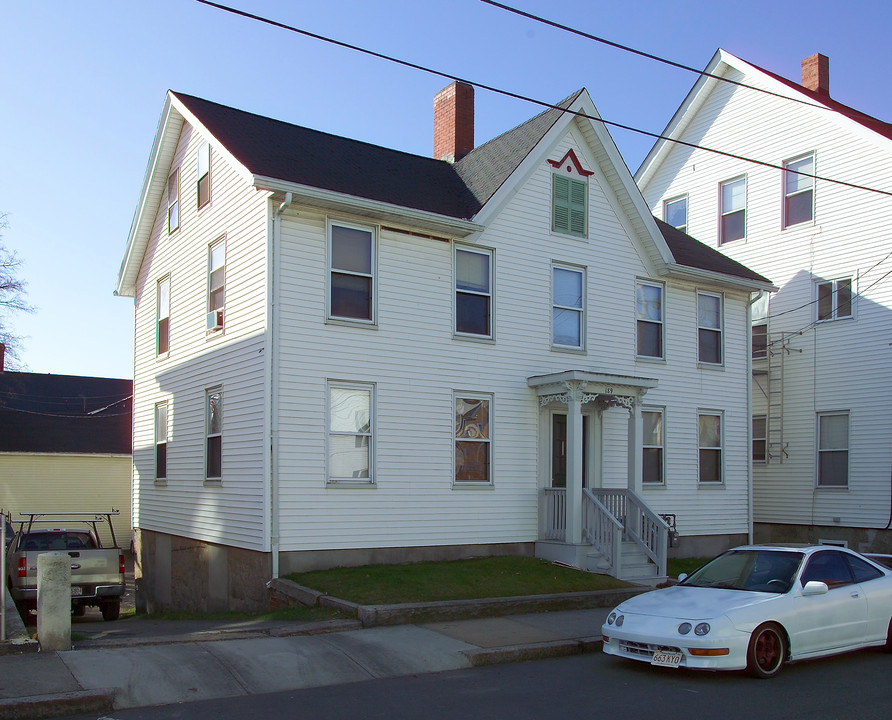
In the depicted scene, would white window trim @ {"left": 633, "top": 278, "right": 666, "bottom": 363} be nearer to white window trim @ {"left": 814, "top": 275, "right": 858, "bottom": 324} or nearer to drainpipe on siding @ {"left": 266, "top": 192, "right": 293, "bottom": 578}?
white window trim @ {"left": 814, "top": 275, "right": 858, "bottom": 324}

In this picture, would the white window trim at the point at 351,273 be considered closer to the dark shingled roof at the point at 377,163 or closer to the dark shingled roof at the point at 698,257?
the dark shingled roof at the point at 377,163

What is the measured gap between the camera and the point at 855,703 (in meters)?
8.38

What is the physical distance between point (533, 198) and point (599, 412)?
186 inches

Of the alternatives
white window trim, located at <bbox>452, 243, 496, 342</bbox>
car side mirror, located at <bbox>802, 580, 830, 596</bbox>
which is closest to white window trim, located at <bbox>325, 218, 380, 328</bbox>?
white window trim, located at <bbox>452, 243, 496, 342</bbox>

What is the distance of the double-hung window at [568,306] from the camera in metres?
18.7

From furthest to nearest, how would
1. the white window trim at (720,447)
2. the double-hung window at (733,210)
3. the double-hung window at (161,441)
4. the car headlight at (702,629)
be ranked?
the double-hung window at (733,210) → the white window trim at (720,447) → the double-hung window at (161,441) → the car headlight at (702,629)

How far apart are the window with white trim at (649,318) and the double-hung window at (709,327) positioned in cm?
131

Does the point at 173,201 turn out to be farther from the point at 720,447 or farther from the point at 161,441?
the point at 720,447

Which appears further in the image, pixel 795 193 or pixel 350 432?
pixel 795 193

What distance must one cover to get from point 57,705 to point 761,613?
277 inches

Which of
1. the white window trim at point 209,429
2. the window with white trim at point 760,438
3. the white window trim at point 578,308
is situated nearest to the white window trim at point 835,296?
the window with white trim at point 760,438

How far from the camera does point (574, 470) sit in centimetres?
1709

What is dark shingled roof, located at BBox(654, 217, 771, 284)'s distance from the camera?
20.9 m

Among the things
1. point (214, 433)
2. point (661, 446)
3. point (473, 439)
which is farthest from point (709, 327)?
point (214, 433)
